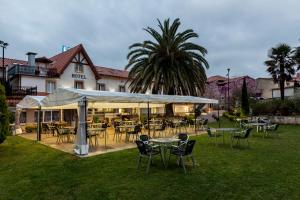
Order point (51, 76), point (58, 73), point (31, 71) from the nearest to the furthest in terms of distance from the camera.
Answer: point (31, 71) → point (51, 76) → point (58, 73)

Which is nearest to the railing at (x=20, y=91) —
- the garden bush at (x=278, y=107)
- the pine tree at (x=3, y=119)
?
the pine tree at (x=3, y=119)

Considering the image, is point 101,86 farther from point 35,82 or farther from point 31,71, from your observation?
point 31,71

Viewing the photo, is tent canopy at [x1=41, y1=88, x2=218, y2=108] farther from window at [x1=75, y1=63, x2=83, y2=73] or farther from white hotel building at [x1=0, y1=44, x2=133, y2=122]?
window at [x1=75, y1=63, x2=83, y2=73]

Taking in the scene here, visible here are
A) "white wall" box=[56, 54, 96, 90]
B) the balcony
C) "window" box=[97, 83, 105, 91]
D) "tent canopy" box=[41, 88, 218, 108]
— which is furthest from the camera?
"window" box=[97, 83, 105, 91]

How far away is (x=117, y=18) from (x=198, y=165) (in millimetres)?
11660

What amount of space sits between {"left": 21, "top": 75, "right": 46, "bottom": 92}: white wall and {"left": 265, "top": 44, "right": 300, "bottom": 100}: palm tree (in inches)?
959

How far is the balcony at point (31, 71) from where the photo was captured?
22.0 meters

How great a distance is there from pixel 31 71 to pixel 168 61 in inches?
514

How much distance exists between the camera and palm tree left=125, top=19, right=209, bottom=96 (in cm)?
2128

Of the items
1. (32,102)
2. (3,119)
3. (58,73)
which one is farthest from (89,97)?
(58,73)

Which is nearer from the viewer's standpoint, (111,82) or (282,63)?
(282,63)

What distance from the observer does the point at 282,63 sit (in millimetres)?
26391

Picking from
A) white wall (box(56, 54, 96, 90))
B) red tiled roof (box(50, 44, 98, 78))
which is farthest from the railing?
red tiled roof (box(50, 44, 98, 78))

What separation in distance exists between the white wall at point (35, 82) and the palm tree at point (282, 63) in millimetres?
24355
